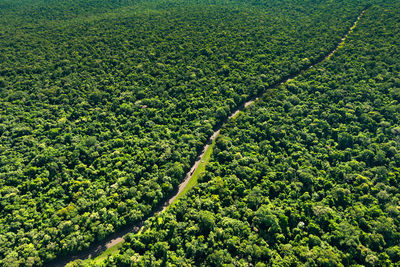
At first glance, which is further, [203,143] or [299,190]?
[203,143]

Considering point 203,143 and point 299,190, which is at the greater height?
point 203,143

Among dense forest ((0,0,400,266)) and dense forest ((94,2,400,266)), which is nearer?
dense forest ((94,2,400,266))

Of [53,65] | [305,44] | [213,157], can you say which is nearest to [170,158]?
[213,157]

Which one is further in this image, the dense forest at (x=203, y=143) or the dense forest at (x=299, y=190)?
the dense forest at (x=203, y=143)
